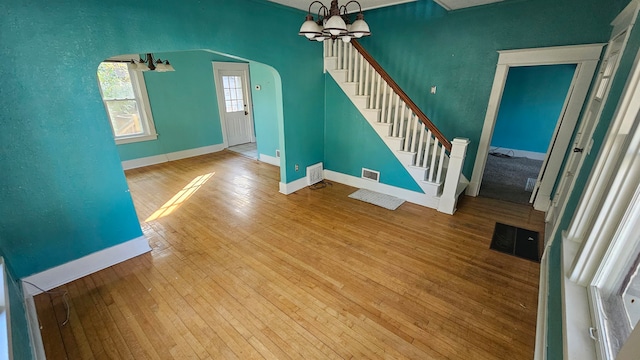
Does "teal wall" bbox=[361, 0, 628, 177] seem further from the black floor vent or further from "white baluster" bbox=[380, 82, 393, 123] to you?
the black floor vent

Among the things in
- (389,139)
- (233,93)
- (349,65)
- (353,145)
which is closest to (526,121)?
(389,139)

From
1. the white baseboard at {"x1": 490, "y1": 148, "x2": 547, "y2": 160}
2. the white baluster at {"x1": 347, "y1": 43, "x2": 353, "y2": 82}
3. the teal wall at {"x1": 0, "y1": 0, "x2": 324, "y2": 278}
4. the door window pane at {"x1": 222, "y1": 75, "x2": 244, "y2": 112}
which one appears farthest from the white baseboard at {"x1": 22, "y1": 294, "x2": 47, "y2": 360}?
the white baseboard at {"x1": 490, "y1": 148, "x2": 547, "y2": 160}

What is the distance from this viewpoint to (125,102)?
16.9 ft

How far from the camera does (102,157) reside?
7.70 feet

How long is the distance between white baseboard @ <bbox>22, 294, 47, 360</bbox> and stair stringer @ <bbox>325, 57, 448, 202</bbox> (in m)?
4.03

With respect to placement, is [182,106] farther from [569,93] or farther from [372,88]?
[569,93]

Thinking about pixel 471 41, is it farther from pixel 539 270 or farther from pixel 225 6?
pixel 225 6

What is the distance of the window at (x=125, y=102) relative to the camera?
16.0 ft

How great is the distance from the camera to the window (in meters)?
4.88

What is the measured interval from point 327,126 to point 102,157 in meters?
3.15

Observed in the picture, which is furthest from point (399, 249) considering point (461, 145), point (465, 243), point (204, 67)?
point (204, 67)

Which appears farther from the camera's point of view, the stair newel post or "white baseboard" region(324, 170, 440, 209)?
"white baseboard" region(324, 170, 440, 209)

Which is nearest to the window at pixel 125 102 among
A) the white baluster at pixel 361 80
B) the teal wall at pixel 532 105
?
the white baluster at pixel 361 80

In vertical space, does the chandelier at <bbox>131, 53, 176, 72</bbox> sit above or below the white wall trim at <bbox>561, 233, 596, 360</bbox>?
above
